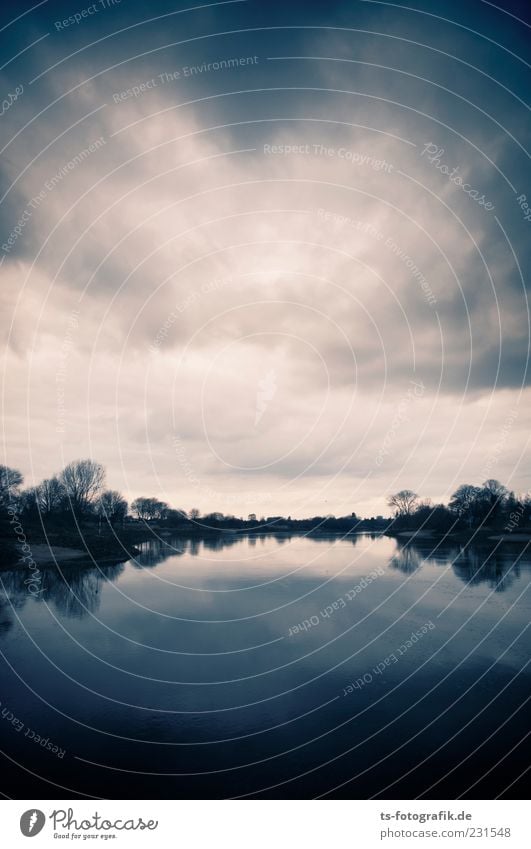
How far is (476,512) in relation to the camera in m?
128

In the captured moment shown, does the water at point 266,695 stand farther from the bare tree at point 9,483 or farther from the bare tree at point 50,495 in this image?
the bare tree at point 50,495

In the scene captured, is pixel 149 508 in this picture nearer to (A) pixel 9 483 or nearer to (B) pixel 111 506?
(B) pixel 111 506

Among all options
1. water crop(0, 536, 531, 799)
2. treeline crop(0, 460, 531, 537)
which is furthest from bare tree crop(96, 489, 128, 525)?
water crop(0, 536, 531, 799)

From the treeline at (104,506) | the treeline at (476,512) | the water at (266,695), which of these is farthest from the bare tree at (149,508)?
the water at (266,695)

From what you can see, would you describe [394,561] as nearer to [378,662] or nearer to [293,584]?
[293,584]

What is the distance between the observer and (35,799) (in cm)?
1240

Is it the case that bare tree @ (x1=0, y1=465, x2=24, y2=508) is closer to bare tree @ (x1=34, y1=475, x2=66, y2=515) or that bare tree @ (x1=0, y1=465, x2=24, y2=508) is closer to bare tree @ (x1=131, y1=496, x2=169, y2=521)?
bare tree @ (x1=34, y1=475, x2=66, y2=515)

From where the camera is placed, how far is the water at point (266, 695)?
13.2m

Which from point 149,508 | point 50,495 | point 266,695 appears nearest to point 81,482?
point 50,495

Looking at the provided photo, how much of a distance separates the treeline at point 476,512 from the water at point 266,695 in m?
89.0

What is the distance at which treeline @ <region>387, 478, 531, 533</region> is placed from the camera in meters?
115

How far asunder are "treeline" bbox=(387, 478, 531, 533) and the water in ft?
292
